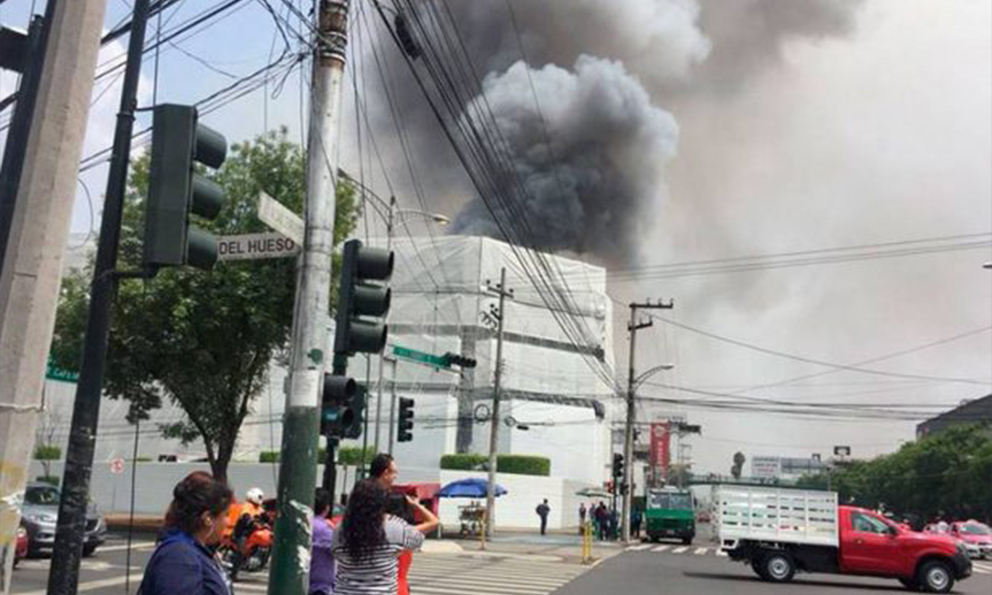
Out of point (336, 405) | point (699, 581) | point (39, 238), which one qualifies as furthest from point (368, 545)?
point (699, 581)

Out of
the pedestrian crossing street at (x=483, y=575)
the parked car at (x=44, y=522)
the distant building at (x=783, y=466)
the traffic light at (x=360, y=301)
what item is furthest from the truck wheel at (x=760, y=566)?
the distant building at (x=783, y=466)

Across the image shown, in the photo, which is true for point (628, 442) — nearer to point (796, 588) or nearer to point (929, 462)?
point (796, 588)

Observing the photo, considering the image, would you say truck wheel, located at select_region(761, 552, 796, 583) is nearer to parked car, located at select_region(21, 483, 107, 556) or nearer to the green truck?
parked car, located at select_region(21, 483, 107, 556)

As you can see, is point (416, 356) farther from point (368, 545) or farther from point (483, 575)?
point (368, 545)

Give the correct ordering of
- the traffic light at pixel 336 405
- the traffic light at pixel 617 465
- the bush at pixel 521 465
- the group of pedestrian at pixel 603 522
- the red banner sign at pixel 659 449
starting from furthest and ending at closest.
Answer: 1. the red banner sign at pixel 659 449
2. the bush at pixel 521 465
3. the group of pedestrian at pixel 603 522
4. the traffic light at pixel 617 465
5. the traffic light at pixel 336 405

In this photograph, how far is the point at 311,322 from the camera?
7.24 m

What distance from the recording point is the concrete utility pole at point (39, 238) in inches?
155

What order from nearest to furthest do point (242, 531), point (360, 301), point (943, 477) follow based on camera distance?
1. point (360, 301)
2. point (242, 531)
3. point (943, 477)

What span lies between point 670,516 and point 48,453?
32.8 m

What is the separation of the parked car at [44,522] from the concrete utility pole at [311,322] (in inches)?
431

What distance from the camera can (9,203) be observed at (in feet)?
15.9

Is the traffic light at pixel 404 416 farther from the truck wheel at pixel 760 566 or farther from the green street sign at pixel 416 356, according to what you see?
the truck wheel at pixel 760 566

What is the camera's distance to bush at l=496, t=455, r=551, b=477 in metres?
49.5

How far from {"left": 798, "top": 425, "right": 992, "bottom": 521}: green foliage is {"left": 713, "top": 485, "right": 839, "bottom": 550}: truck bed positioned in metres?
47.3
